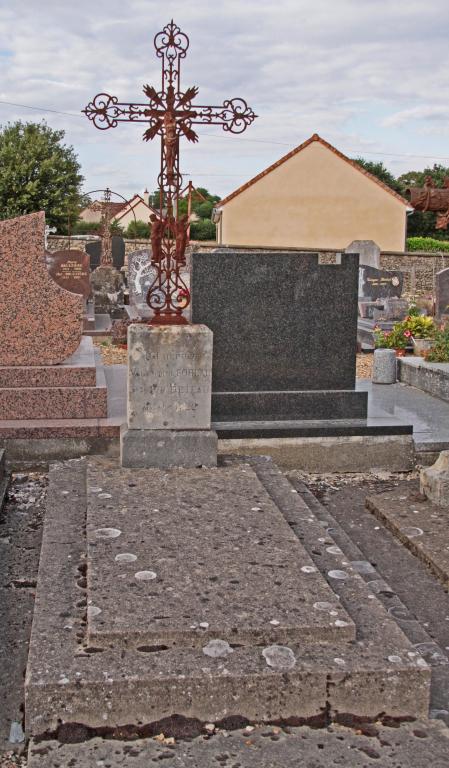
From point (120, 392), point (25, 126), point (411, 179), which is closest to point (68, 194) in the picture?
point (25, 126)

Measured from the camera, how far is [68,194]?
34219 millimetres

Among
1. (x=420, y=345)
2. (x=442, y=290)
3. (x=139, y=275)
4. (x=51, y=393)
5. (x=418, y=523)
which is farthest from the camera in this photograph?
(x=139, y=275)

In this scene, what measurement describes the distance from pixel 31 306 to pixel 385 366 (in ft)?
14.3

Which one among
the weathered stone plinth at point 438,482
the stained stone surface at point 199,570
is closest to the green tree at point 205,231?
the weathered stone plinth at point 438,482

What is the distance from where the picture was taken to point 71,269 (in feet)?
53.0

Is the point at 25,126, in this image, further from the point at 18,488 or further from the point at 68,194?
the point at 18,488

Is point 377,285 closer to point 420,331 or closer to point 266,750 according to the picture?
point 420,331

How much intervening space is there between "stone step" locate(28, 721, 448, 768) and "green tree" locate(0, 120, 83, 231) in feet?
104

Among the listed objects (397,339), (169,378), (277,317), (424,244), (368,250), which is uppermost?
(424,244)

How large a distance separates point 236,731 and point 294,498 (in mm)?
2214

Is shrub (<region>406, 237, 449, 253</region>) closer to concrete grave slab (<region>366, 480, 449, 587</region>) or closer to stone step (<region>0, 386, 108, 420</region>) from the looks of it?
stone step (<region>0, 386, 108, 420</region>)

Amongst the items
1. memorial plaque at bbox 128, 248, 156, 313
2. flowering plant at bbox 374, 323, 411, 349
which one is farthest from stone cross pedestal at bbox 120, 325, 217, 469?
memorial plaque at bbox 128, 248, 156, 313

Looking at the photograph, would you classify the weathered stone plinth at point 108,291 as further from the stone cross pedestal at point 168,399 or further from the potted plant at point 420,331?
the stone cross pedestal at point 168,399

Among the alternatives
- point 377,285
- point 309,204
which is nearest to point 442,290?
point 377,285
